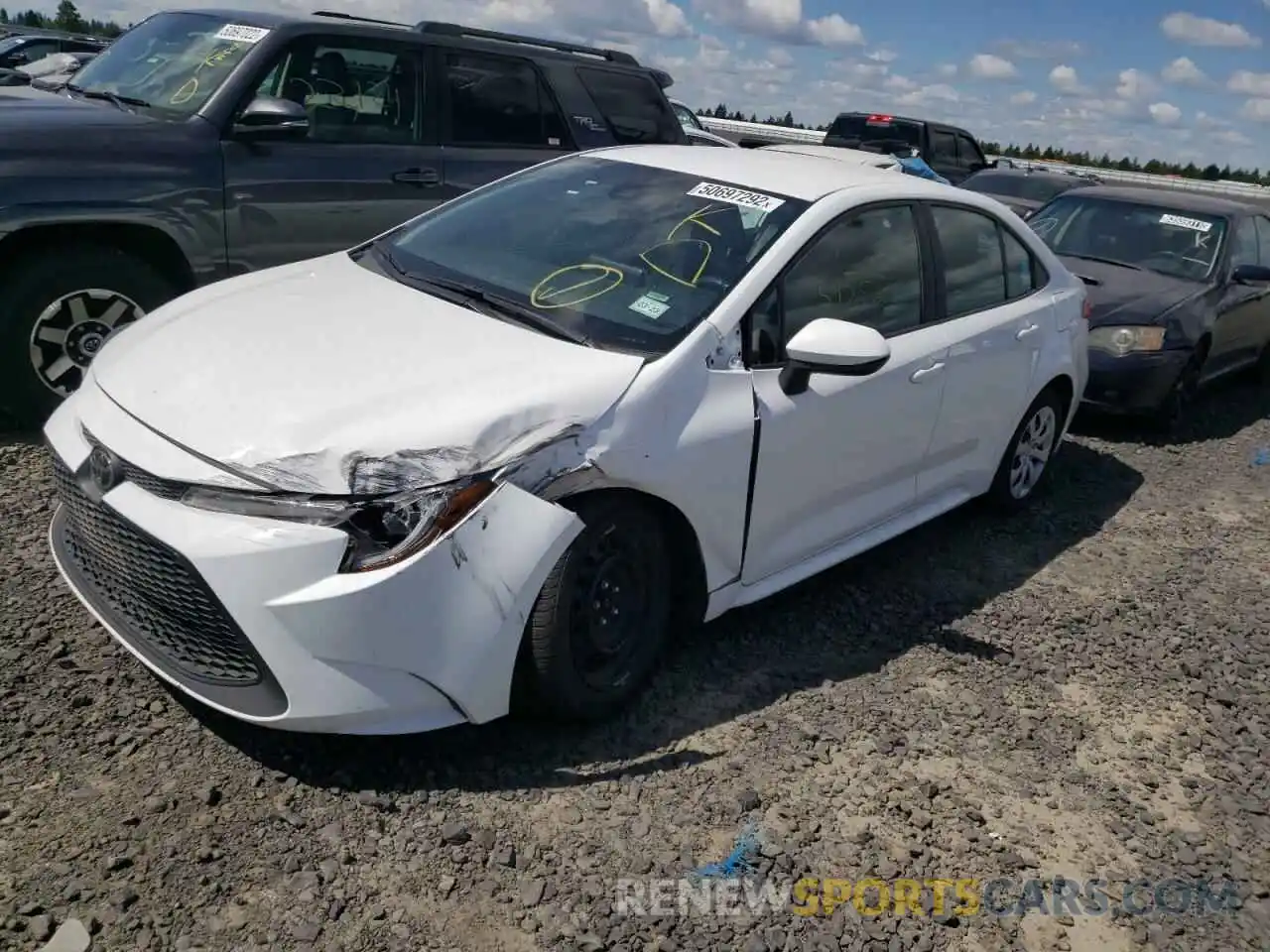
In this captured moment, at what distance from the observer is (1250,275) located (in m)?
7.71

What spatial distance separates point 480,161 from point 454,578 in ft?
13.4

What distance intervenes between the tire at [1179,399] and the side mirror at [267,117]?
5558 millimetres

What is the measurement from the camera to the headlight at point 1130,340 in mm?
7027

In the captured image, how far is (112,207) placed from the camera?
4.78 m

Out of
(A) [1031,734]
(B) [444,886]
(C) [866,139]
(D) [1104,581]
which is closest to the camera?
(B) [444,886]

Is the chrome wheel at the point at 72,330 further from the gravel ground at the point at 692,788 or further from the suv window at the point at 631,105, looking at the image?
the suv window at the point at 631,105

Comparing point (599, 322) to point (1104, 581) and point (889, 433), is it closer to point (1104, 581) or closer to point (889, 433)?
point (889, 433)

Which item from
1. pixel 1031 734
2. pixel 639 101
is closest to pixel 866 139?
pixel 639 101

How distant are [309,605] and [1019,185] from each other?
561 inches

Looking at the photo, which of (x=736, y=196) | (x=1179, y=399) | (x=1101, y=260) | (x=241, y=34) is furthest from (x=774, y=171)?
(x=1101, y=260)

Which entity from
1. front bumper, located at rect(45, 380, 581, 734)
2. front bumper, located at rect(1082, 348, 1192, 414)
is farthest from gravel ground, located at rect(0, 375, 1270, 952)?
front bumper, located at rect(1082, 348, 1192, 414)

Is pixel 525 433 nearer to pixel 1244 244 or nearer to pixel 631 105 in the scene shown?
pixel 631 105

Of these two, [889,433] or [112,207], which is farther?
[112,207]

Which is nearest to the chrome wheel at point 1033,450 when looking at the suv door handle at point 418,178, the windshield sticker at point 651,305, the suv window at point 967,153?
the windshield sticker at point 651,305
